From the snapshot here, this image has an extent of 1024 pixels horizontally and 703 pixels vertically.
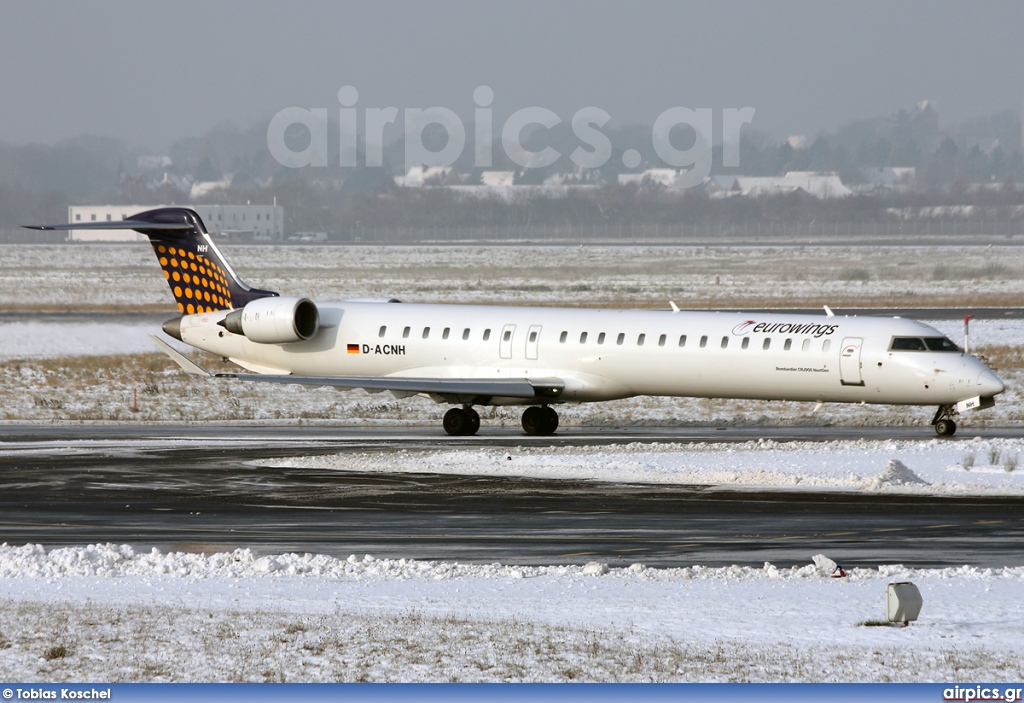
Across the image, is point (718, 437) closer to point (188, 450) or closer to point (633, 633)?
point (188, 450)

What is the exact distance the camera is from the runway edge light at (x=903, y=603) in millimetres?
10195

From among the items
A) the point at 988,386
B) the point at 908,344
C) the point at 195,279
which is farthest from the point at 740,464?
the point at 195,279

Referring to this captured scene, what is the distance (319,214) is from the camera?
609ft

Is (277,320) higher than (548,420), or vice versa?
(277,320)

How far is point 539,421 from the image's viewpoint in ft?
90.8

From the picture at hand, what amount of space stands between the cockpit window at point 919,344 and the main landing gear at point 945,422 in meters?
1.15

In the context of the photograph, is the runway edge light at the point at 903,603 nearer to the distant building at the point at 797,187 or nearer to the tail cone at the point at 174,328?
the tail cone at the point at 174,328

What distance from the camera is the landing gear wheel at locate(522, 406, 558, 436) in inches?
1091

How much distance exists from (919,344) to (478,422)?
28.4 ft

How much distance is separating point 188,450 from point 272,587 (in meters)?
13.1

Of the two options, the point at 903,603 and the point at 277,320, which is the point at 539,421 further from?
the point at 903,603

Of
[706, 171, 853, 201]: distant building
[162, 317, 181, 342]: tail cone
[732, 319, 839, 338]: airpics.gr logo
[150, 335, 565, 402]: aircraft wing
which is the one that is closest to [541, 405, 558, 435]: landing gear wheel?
[150, 335, 565, 402]: aircraft wing

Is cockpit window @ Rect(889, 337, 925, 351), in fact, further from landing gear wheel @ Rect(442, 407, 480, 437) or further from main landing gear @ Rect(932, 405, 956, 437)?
landing gear wheel @ Rect(442, 407, 480, 437)

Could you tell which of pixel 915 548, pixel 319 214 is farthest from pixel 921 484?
pixel 319 214
